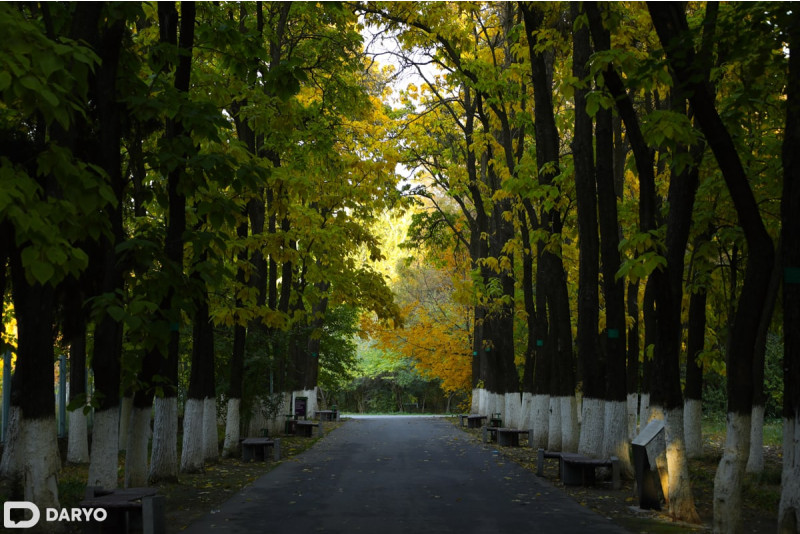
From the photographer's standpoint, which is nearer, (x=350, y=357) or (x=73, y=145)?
(x=73, y=145)

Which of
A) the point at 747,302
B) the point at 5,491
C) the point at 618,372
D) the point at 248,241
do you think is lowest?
the point at 5,491

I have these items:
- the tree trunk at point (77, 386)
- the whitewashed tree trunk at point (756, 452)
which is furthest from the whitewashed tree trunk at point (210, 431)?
the whitewashed tree trunk at point (756, 452)

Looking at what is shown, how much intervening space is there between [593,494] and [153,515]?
8234mm

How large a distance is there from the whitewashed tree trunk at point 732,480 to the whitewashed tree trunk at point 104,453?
A: 794 centimetres

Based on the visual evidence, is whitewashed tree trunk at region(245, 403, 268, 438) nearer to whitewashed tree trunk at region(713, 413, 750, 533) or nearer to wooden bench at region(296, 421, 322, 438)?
wooden bench at region(296, 421, 322, 438)

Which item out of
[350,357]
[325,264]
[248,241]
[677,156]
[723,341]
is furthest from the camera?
[350,357]

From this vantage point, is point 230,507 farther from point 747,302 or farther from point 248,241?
point 747,302

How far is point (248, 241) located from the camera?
60.8ft

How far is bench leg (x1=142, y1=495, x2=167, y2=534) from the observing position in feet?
32.7

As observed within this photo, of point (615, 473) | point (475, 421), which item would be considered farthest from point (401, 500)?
point (475, 421)

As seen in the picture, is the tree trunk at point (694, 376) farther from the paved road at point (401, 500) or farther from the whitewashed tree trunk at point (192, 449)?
the whitewashed tree trunk at point (192, 449)

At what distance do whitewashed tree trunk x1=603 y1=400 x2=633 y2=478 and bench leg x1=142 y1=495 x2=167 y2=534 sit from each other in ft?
31.3

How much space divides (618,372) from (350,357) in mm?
28508

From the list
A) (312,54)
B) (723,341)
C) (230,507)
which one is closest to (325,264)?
(312,54)
